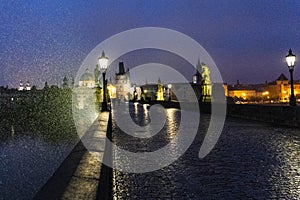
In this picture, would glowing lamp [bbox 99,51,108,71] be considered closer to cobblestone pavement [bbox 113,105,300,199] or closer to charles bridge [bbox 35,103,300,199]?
charles bridge [bbox 35,103,300,199]

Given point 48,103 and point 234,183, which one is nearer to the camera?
point 234,183

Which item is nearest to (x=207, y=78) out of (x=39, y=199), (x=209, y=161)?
(x=209, y=161)

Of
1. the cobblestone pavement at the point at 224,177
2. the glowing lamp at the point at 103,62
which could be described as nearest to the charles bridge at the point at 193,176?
the cobblestone pavement at the point at 224,177

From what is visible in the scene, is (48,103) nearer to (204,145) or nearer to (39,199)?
(204,145)

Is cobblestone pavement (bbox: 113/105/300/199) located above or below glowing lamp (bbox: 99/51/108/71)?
below

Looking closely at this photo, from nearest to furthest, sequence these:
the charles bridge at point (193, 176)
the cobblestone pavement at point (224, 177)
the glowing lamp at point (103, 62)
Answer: the charles bridge at point (193, 176) → the cobblestone pavement at point (224, 177) → the glowing lamp at point (103, 62)

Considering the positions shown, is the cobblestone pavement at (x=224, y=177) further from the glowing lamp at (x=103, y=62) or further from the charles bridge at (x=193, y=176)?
the glowing lamp at (x=103, y=62)

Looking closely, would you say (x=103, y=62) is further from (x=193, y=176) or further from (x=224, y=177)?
(x=224, y=177)

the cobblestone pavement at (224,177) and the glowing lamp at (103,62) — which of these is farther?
the glowing lamp at (103,62)

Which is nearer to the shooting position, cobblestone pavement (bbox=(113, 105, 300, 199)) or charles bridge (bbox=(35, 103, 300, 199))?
charles bridge (bbox=(35, 103, 300, 199))

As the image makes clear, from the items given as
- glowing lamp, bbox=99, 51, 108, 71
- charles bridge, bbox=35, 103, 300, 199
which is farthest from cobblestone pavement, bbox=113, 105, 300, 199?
glowing lamp, bbox=99, 51, 108, 71

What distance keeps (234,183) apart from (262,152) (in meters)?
3.61

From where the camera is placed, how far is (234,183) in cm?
642

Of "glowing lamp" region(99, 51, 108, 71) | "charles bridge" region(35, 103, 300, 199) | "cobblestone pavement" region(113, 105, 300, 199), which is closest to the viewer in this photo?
"charles bridge" region(35, 103, 300, 199)
